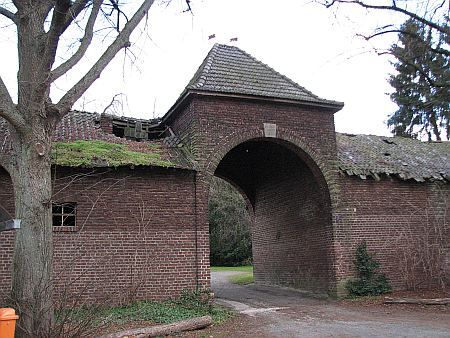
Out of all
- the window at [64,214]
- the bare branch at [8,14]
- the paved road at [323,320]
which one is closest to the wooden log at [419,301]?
the paved road at [323,320]

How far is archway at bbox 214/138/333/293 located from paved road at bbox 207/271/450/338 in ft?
5.77

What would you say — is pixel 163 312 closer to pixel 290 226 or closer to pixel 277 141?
pixel 277 141

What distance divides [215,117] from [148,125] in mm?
3613

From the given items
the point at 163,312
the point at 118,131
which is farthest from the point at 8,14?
the point at 118,131

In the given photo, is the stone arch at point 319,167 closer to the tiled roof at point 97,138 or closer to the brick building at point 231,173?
the brick building at point 231,173

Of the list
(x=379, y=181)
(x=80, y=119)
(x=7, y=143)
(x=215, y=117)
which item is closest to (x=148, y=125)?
Result: (x=80, y=119)

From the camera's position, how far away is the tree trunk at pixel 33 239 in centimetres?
716

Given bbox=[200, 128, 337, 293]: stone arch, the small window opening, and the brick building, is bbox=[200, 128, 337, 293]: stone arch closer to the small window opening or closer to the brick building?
the brick building

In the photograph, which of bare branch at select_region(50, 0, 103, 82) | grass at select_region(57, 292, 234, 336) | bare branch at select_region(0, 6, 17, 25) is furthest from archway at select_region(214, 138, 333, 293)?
bare branch at select_region(0, 6, 17, 25)

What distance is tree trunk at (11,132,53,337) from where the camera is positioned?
23.5 ft

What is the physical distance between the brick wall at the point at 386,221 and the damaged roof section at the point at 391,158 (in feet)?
1.02

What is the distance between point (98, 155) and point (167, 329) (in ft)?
17.3

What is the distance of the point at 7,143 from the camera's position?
1281 centimetres

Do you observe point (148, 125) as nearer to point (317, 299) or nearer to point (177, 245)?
point (177, 245)
